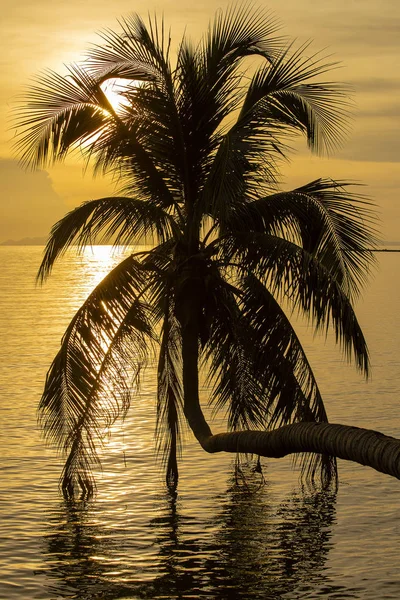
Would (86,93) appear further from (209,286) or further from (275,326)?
(275,326)

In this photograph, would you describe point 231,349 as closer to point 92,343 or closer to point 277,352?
point 277,352

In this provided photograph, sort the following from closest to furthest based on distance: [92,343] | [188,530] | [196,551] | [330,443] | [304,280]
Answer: [330,443]
[304,280]
[92,343]
[196,551]
[188,530]

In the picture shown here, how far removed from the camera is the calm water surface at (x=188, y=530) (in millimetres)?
16859

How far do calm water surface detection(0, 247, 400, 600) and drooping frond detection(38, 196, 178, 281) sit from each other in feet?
18.2

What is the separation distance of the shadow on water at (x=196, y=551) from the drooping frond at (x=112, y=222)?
5.46 metres

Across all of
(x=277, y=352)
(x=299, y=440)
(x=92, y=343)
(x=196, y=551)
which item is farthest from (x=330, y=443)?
(x=196, y=551)

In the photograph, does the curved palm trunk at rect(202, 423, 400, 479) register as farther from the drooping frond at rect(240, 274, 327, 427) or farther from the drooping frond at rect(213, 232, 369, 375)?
the drooping frond at rect(213, 232, 369, 375)

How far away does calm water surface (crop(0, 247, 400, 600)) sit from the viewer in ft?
55.3

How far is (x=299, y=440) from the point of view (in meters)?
11.6

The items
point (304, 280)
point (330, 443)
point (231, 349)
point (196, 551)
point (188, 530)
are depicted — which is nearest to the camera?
point (330, 443)

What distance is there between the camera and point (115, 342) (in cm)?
1688

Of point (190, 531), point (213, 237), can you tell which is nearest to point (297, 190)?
point (213, 237)

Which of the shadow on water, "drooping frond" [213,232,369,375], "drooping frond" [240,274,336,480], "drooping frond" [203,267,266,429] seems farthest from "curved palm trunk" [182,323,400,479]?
the shadow on water

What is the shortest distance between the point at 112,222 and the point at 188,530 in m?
7.39
